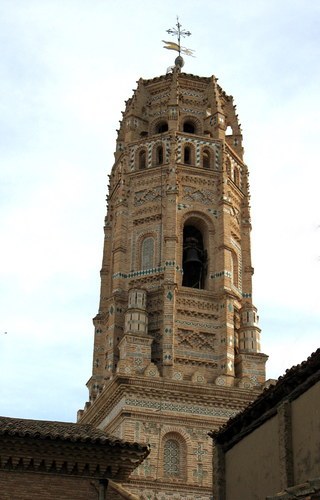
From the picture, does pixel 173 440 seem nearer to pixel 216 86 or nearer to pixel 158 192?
pixel 158 192

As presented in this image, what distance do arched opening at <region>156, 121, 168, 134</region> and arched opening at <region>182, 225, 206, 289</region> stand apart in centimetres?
675

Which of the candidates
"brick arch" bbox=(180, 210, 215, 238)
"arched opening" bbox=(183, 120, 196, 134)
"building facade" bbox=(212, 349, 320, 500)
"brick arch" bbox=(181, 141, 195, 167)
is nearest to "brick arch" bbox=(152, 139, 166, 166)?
Answer: "brick arch" bbox=(181, 141, 195, 167)

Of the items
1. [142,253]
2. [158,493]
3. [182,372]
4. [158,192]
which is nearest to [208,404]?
[182,372]

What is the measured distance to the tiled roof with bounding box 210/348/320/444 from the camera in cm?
1731

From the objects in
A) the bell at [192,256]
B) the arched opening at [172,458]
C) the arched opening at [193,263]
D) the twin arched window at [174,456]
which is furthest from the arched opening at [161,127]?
the arched opening at [172,458]

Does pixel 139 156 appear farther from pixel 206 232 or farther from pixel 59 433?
pixel 59 433

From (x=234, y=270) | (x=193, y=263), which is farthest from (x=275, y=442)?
(x=234, y=270)

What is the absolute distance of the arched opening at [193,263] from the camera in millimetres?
39250

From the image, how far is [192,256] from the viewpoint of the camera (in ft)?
128

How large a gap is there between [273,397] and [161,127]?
2705cm

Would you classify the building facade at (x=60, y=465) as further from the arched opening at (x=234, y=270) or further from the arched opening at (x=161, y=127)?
the arched opening at (x=161, y=127)

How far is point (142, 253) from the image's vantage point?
128ft

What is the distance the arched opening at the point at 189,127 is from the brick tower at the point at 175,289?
2.2 inches

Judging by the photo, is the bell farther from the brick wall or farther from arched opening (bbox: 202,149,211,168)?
the brick wall
